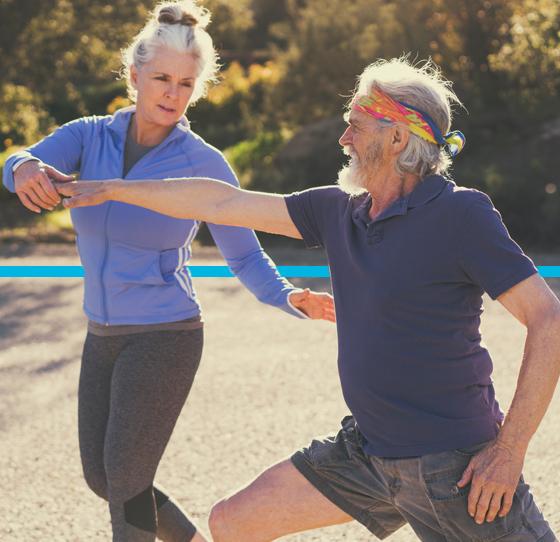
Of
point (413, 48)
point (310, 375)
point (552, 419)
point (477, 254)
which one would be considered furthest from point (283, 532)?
point (413, 48)

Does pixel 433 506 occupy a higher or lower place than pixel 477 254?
lower

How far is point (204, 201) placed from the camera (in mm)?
3252

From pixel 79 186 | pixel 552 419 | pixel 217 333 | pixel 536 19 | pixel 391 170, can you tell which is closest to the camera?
pixel 391 170

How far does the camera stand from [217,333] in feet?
31.1

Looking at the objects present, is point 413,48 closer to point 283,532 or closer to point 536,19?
point 536,19

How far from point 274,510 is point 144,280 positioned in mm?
893

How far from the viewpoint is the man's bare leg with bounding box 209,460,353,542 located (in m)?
3.13

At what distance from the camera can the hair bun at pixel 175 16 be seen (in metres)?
3.65

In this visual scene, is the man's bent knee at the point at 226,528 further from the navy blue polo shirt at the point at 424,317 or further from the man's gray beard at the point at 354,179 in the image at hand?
the man's gray beard at the point at 354,179

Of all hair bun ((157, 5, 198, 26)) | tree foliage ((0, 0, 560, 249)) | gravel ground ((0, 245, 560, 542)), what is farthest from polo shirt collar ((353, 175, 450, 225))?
tree foliage ((0, 0, 560, 249))

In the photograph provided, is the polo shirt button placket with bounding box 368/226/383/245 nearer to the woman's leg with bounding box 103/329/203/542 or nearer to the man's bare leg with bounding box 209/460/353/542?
the man's bare leg with bounding box 209/460/353/542

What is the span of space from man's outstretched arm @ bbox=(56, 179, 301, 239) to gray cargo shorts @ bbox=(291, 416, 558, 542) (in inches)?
24.8

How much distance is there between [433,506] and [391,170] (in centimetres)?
88

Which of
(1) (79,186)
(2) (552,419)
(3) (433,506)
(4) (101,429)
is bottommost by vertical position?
(2) (552,419)
